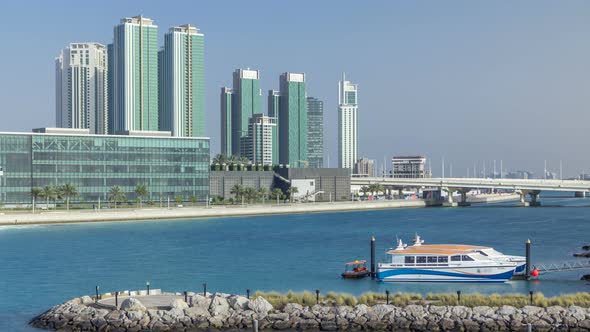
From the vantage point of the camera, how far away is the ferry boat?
67.6 metres

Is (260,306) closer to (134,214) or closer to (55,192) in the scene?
(134,214)

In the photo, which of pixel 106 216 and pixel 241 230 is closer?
pixel 241 230

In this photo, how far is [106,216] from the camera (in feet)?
506

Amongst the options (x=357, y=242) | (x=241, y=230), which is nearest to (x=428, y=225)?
(x=241, y=230)

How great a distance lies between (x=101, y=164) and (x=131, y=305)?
133034mm

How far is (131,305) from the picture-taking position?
48.5 metres

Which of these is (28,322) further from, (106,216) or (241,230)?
(106,216)

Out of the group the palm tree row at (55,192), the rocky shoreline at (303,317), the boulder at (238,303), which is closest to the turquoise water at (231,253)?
the rocky shoreline at (303,317)

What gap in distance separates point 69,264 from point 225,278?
19.0 metres

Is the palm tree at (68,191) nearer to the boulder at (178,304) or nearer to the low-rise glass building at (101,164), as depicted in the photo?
the low-rise glass building at (101,164)

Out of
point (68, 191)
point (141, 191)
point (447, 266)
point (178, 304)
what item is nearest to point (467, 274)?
point (447, 266)

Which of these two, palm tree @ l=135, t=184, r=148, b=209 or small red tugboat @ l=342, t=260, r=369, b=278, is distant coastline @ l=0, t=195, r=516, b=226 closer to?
palm tree @ l=135, t=184, r=148, b=209

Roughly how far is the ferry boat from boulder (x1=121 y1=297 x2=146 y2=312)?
24.8 m

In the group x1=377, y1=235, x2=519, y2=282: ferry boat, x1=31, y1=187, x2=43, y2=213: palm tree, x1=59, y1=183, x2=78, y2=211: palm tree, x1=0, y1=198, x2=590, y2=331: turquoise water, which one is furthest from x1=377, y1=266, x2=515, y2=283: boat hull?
x1=31, y1=187, x2=43, y2=213: palm tree
